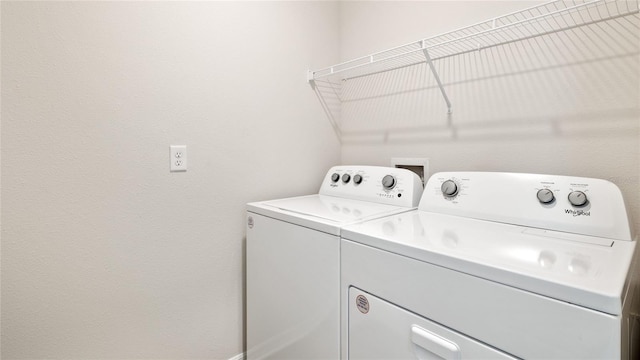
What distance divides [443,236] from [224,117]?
1.03 meters

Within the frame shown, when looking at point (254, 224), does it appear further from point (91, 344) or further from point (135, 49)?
point (135, 49)

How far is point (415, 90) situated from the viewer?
1.50 m

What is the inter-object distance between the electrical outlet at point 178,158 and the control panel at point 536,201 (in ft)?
3.26

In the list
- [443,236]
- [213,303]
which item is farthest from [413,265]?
[213,303]

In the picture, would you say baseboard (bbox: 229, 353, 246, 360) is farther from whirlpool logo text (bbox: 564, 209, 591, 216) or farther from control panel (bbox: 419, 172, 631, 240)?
whirlpool logo text (bbox: 564, 209, 591, 216)

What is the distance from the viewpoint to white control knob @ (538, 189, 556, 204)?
0.94 m

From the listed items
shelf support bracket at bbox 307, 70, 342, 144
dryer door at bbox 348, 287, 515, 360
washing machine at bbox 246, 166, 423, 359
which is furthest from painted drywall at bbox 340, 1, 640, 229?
dryer door at bbox 348, 287, 515, 360

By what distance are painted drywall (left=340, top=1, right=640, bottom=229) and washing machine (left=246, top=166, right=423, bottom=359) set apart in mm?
283

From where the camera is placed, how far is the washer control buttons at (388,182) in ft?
4.43

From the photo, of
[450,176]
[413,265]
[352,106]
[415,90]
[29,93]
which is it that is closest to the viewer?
[413,265]

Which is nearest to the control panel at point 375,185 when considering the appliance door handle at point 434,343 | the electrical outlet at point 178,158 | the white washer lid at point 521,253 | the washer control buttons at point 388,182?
the washer control buttons at point 388,182

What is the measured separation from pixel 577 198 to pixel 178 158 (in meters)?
1.40

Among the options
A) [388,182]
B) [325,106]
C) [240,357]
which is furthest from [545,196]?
[240,357]

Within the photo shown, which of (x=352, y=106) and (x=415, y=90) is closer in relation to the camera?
(x=415, y=90)
